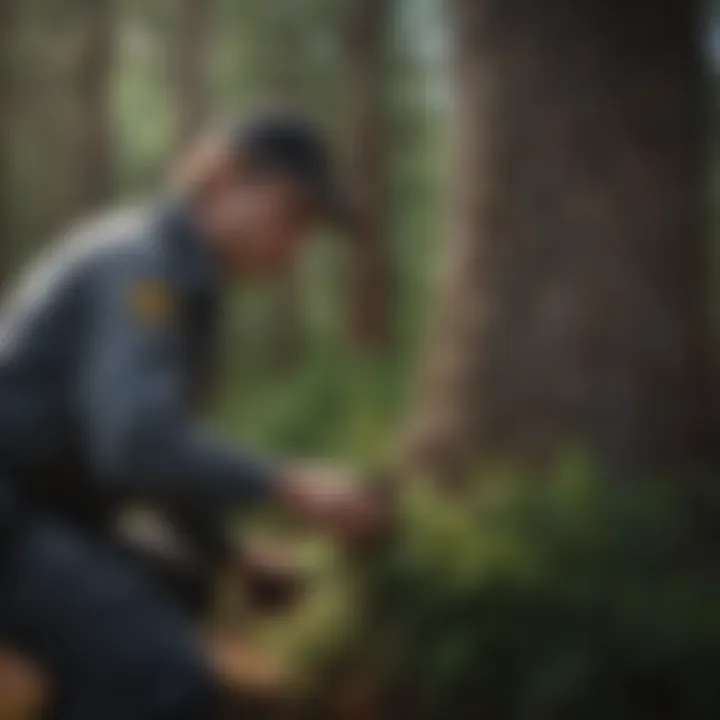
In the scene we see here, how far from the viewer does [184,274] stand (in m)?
1.42

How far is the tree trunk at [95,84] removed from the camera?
7.53 feet

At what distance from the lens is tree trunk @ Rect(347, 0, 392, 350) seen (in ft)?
6.74

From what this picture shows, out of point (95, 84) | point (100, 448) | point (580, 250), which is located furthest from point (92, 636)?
point (95, 84)

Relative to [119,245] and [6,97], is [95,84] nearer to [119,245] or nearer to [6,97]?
[6,97]

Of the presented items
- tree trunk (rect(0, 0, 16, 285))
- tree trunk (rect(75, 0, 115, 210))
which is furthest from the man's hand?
tree trunk (rect(0, 0, 16, 285))

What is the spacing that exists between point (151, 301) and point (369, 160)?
858 millimetres

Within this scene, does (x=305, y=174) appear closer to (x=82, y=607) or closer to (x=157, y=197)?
(x=157, y=197)

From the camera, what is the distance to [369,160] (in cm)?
220

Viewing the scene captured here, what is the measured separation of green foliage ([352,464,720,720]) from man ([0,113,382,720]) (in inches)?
5.2

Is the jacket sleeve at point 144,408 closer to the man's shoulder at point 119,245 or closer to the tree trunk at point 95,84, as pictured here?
the man's shoulder at point 119,245

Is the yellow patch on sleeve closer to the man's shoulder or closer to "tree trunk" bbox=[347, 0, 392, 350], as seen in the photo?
the man's shoulder

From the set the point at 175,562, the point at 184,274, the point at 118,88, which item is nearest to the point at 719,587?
the point at 175,562

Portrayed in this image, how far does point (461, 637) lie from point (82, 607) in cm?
37

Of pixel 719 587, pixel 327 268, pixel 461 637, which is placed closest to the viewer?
pixel 461 637
